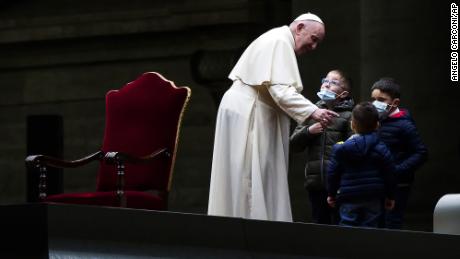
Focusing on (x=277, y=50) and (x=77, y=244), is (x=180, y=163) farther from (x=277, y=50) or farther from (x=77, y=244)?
(x=77, y=244)

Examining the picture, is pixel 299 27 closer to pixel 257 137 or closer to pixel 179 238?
pixel 257 137

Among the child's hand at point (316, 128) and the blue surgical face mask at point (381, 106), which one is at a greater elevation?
the blue surgical face mask at point (381, 106)

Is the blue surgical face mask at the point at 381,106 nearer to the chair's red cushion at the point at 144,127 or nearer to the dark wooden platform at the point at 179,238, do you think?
the chair's red cushion at the point at 144,127

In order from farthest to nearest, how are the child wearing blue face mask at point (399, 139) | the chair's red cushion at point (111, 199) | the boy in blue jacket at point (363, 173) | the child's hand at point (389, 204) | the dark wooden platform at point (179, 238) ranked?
the child wearing blue face mask at point (399, 139), the child's hand at point (389, 204), the boy in blue jacket at point (363, 173), the chair's red cushion at point (111, 199), the dark wooden platform at point (179, 238)

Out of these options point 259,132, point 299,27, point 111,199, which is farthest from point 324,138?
point 111,199

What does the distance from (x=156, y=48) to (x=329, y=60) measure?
2.76 metres

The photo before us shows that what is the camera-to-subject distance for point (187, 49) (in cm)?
1823

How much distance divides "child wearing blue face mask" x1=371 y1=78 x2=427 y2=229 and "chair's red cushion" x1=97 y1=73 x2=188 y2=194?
1330 millimetres

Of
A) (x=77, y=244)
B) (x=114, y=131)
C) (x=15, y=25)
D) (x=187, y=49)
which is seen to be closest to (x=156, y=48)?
(x=187, y=49)

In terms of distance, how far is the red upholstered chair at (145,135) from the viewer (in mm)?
11008

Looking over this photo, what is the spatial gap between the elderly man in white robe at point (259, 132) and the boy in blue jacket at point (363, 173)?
15.7 inches

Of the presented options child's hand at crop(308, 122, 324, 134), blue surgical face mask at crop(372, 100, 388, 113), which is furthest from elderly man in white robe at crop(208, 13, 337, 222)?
blue surgical face mask at crop(372, 100, 388, 113)

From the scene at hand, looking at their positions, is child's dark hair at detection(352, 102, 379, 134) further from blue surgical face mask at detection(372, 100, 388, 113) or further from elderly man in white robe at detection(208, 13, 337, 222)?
blue surgical face mask at detection(372, 100, 388, 113)

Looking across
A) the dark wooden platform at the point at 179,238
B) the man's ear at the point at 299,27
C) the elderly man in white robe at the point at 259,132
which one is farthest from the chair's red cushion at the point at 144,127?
the dark wooden platform at the point at 179,238
